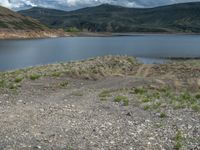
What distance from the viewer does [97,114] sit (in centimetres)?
1767

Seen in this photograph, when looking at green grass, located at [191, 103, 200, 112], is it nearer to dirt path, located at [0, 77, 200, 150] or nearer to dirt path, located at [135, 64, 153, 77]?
dirt path, located at [0, 77, 200, 150]

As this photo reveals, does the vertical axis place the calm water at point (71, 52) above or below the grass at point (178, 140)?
below

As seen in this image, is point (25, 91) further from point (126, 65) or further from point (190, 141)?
point (126, 65)

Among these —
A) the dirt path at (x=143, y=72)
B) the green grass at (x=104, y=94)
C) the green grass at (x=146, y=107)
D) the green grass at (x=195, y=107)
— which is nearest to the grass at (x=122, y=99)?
the green grass at (x=104, y=94)

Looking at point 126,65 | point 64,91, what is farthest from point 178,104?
point 126,65

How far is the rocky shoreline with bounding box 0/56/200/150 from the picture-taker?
13.6m

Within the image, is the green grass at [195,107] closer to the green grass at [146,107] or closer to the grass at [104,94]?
the green grass at [146,107]

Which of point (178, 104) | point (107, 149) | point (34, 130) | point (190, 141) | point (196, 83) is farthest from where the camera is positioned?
point (196, 83)

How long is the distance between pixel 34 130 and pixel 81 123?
6.39 feet

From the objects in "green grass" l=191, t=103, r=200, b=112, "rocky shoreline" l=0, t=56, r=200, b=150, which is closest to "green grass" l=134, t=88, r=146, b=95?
"rocky shoreline" l=0, t=56, r=200, b=150

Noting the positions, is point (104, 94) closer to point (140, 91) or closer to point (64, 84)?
point (140, 91)

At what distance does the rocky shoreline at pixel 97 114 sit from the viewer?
1358 cm

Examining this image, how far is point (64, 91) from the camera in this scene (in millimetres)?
24672

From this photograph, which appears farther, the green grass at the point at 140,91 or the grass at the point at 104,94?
the green grass at the point at 140,91
